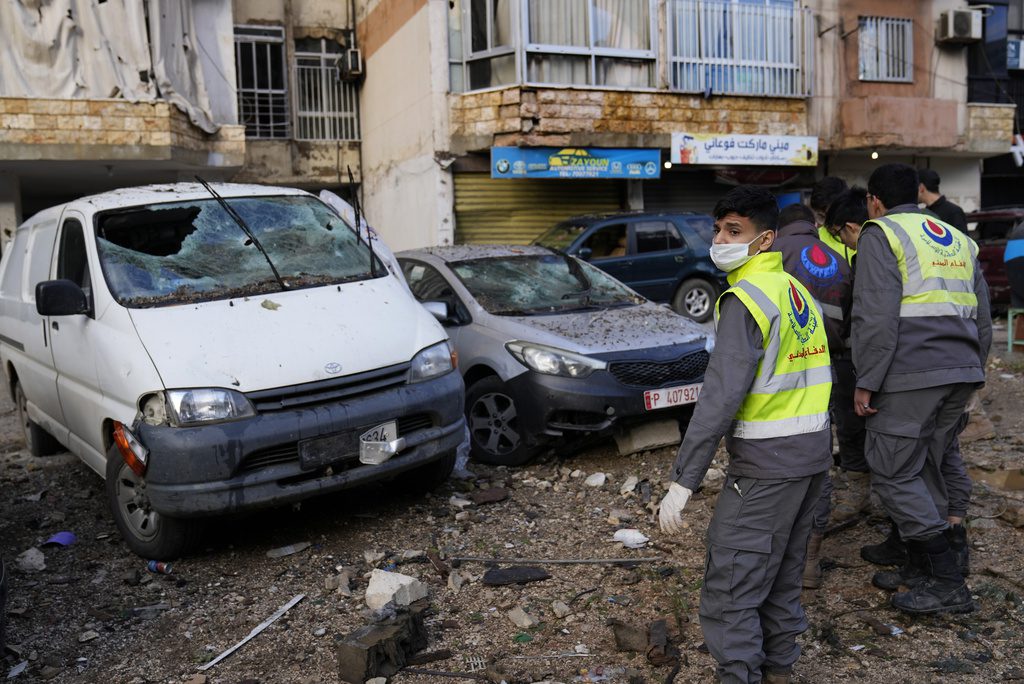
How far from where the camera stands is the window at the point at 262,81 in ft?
60.7

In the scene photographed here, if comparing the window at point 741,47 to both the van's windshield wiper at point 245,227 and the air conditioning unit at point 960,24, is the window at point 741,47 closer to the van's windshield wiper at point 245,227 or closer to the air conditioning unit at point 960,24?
the air conditioning unit at point 960,24

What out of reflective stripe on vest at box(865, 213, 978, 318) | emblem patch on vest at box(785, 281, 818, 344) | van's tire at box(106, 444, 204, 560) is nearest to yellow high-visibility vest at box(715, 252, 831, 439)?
emblem patch on vest at box(785, 281, 818, 344)

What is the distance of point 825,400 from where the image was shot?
2908 millimetres

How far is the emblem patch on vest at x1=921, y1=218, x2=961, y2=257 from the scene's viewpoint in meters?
3.66

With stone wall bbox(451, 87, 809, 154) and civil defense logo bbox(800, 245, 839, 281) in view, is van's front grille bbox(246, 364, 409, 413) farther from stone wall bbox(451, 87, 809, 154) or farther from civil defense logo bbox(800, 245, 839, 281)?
stone wall bbox(451, 87, 809, 154)

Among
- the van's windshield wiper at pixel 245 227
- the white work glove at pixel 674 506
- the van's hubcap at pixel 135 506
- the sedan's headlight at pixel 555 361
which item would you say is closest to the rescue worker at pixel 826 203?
the sedan's headlight at pixel 555 361

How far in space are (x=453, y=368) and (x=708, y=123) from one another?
518 inches

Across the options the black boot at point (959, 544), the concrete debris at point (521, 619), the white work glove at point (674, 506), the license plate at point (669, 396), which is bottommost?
the concrete debris at point (521, 619)

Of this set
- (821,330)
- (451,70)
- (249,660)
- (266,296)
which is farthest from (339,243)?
(451,70)

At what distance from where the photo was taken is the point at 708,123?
1686 centimetres

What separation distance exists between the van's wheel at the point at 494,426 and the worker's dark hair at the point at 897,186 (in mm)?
2797

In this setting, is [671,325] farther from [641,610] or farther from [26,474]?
[26,474]

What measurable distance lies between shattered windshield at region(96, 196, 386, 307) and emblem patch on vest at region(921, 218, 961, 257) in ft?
10.2

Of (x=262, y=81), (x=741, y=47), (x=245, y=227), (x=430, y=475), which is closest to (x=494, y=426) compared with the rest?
(x=430, y=475)
